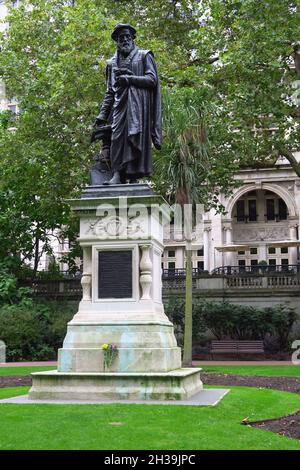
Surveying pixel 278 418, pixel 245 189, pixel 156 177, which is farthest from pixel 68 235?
pixel 278 418

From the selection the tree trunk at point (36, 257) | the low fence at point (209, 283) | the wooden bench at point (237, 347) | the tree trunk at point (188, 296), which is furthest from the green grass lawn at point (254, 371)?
the tree trunk at point (36, 257)

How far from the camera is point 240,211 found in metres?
56.5

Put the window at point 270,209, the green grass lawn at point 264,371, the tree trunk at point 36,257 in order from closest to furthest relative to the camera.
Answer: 1. the green grass lawn at point 264,371
2. the tree trunk at point 36,257
3. the window at point 270,209

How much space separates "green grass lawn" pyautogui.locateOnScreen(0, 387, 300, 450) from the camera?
6.22 m

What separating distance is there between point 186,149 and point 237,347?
12.2 metres

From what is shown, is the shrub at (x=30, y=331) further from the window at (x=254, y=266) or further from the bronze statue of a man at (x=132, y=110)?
the bronze statue of a man at (x=132, y=110)

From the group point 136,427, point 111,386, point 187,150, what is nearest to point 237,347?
point 187,150

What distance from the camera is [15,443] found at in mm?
6305

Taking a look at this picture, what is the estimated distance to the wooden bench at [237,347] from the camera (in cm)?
2898

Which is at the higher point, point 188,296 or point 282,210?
point 282,210

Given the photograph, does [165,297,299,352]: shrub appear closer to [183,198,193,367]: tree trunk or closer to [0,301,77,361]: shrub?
[0,301,77,361]: shrub

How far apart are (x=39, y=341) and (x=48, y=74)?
12.8 m

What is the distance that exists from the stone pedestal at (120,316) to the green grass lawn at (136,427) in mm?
775

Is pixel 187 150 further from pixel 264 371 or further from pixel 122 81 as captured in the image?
pixel 122 81
